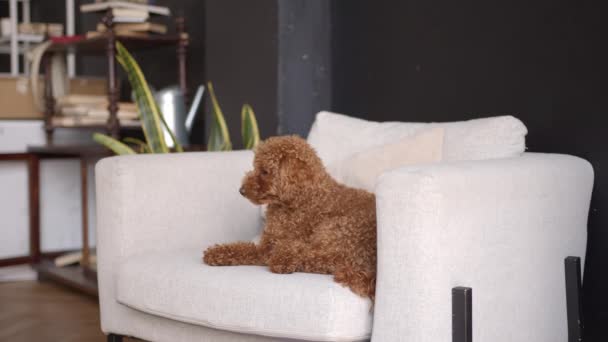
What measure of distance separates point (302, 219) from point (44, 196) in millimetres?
2807

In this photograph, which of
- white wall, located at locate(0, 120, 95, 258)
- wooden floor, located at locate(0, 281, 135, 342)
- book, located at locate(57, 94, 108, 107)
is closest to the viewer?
wooden floor, located at locate(0, 281, 135, 342)

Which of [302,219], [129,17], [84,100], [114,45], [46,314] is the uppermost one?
[129,17]

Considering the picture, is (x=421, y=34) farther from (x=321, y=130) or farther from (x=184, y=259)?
(x=184, y=259)

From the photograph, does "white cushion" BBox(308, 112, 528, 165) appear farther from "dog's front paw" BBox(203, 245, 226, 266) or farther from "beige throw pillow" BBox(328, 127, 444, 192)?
"dog's front paw" BBox(203, 245, 226, 266)

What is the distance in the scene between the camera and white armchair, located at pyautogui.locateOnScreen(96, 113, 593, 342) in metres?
1.72

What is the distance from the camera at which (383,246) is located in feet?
5.75

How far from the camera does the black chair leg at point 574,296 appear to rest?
2.15 m

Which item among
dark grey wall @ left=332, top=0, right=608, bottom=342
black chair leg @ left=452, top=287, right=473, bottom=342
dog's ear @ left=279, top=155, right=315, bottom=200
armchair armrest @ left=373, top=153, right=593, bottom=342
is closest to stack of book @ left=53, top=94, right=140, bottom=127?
dark grey wall @ left=332, top=0, right=608, bottom=342

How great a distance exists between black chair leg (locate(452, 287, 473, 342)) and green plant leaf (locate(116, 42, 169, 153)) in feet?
5.14

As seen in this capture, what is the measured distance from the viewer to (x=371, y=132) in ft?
8.35

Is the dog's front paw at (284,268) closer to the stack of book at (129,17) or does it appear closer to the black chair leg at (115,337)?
the black chair leg at (115,337)

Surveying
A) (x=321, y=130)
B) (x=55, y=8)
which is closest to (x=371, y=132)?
(x=321, y=130)

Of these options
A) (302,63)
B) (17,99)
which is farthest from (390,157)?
(17,99)

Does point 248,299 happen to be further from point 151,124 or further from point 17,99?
point 17,99
